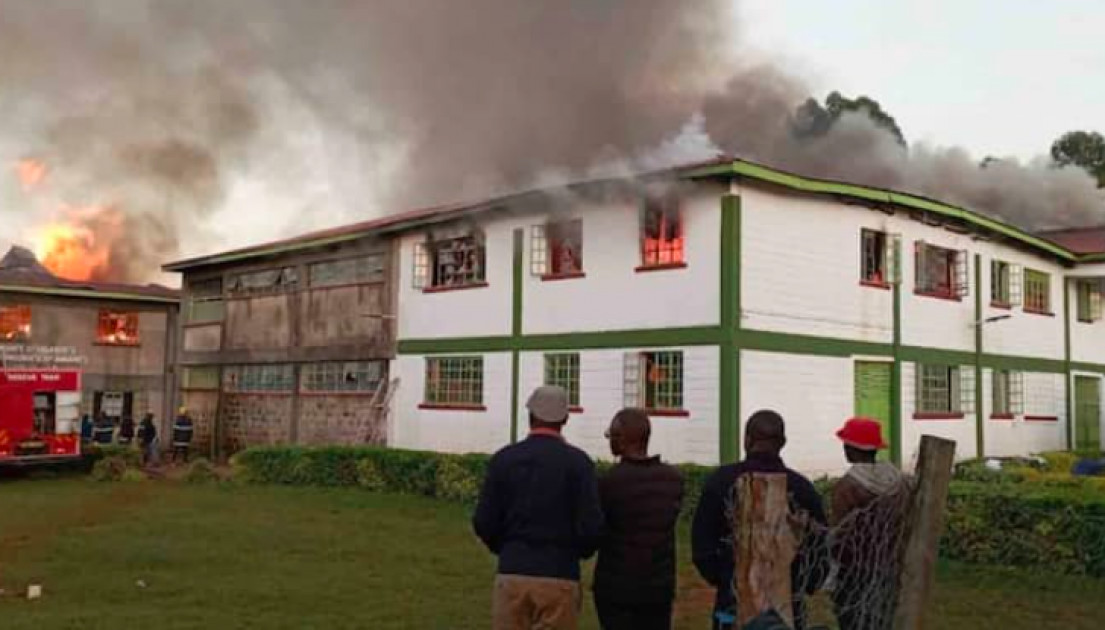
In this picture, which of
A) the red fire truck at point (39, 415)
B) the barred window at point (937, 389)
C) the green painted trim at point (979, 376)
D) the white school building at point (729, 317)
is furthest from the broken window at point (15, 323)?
the green painted trim at point (979, 376)

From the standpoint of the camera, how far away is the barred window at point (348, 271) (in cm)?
2459

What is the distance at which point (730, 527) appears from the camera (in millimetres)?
5051

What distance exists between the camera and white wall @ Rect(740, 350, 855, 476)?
1745 centimetres

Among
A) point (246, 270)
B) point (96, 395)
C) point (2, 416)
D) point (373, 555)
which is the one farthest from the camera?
point (96, 395)

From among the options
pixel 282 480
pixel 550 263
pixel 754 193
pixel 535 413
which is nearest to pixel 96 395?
pixel 282 480

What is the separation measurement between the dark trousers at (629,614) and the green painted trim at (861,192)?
1256cm

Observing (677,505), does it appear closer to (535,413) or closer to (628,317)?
(535,413)

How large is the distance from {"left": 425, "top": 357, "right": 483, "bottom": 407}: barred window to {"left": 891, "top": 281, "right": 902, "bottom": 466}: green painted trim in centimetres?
789

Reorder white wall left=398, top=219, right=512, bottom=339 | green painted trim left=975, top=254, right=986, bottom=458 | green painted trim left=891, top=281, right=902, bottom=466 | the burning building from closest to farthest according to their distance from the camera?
green painted trim left=891, top=281, right=902, bottom=466 → white wall left=398, top=219, right=512, bottom=339 → green painted trim left=975, top=254, right=986, bottom=458 → the burning building

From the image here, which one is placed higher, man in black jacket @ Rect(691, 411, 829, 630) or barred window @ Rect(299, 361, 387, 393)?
barred window @ Rect(299, 361, 387, 393)

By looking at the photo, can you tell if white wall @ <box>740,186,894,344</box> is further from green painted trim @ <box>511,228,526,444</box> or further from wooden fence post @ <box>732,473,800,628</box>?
wooden fence post @ <box>732,473,800,628</box>

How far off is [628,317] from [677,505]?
13617mm

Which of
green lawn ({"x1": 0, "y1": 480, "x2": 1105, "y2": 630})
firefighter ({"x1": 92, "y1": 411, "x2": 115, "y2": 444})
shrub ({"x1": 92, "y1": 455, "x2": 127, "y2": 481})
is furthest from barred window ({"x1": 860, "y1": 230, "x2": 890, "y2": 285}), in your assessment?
firefighter ({"x1": 92, "y1": 411, "x2": 115, "y2": 444})

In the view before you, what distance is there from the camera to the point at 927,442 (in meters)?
4.46
